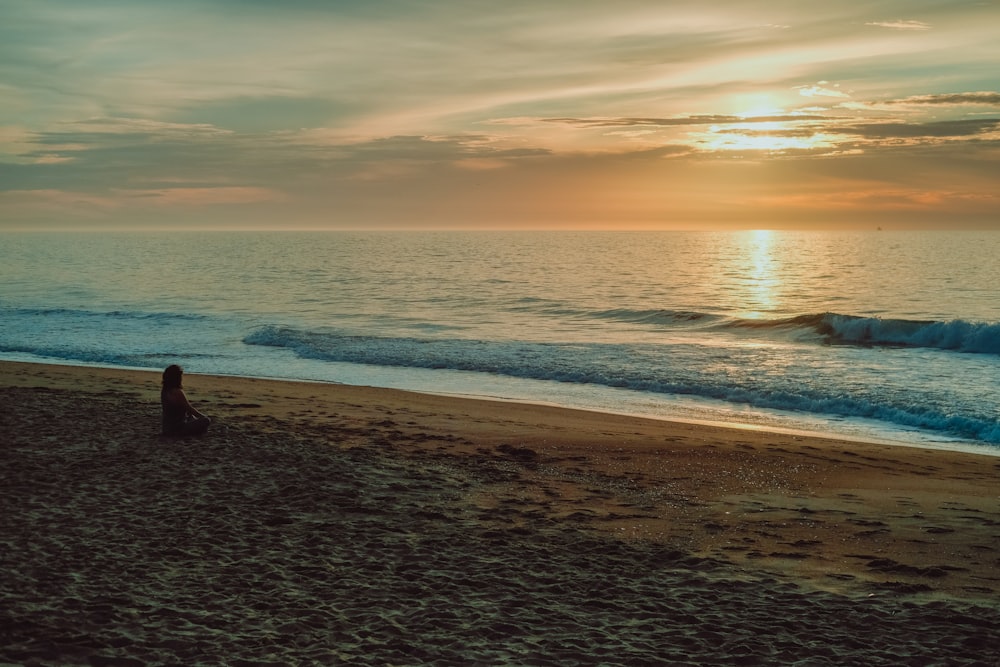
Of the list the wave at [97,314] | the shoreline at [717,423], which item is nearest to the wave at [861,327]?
the shoreline at [717,423]

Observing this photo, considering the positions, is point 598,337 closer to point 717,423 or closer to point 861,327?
point 861,327

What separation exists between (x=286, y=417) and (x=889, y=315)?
33.5 metres

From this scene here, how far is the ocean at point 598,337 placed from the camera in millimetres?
19859

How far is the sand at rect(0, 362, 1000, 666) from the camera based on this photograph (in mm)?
6109

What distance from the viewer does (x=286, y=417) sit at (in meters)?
15.5

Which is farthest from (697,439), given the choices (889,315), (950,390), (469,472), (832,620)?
(889,315)

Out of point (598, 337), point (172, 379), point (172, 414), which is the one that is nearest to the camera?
point (172, 414)

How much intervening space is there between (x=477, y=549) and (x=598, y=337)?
1050 inches

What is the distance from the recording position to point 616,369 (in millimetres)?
24234

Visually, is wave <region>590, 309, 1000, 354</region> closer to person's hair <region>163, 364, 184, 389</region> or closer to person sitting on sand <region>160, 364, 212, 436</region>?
person sitting on sand <region>160, 364, 212, 436</region>

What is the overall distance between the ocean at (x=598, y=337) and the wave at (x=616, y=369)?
0.07 metres

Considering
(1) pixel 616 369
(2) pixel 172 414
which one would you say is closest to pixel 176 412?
(2) pixel 172 414

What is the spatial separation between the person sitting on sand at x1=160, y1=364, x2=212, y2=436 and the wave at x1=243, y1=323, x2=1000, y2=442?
12.2 m

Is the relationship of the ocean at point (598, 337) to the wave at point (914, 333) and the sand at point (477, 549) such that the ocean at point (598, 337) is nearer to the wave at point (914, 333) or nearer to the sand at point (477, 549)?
the wave at point (914, 333)
